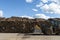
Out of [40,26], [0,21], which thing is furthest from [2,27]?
[40,26]

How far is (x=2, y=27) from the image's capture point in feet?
147

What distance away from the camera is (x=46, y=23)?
37.2 metres

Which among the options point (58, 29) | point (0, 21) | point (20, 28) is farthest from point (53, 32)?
point (0, 21)

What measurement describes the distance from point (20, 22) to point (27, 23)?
1656mm

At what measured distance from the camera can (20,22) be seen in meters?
45.9

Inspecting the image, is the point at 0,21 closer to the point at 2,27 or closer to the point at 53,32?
the point at 2,27

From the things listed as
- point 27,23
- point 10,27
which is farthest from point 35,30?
point 10,27

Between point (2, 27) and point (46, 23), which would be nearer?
point (46, 23)

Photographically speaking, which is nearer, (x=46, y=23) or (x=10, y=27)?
(x=46, y=23)

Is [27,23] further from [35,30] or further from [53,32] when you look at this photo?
[53,32]

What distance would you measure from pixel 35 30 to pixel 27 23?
120 inches

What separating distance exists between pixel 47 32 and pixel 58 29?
2.03 metres

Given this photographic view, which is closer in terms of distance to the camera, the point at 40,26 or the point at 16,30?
the point at 40,26

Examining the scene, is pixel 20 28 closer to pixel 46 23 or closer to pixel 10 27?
pixel 10 27
